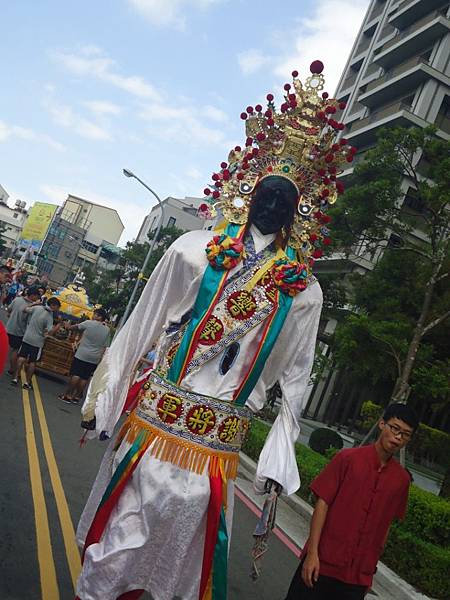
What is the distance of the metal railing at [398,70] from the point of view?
2786 cm

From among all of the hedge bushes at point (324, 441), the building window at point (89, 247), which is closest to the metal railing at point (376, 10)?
the hedge bushes at point (324, 441)

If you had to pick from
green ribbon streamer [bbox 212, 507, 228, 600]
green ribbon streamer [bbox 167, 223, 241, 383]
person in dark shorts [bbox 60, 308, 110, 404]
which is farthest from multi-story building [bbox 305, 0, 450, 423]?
green ribbon streamer [bbox 212, 507, 228, 600]

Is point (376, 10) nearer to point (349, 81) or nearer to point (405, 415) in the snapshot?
point (349, 81)

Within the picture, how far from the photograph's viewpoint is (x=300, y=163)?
340 centimetres

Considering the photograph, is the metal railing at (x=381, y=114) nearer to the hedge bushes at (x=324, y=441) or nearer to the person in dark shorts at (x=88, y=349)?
the hedge bushes at (x=324, y=441)

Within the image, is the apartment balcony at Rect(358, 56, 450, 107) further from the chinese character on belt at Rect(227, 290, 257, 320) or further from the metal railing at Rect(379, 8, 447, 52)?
the chinese character on belt at Rect(227, 290, 257, 320)

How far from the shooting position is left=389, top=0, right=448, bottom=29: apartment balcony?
2964 cm

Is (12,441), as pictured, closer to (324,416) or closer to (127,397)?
(127,397)

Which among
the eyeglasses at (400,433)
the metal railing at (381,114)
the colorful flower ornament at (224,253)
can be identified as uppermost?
the metal railing at (381,114)

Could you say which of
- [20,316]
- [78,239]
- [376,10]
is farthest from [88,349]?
[78,239]

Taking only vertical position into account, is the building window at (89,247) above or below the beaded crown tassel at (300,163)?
above

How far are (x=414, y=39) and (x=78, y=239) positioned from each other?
66.3m

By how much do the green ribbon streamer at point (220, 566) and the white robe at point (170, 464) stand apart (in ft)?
0.26

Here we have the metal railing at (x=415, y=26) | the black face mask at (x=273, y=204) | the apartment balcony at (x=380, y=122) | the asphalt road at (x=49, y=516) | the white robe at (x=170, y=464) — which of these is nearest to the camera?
the white robe at (x=170, y=464)
